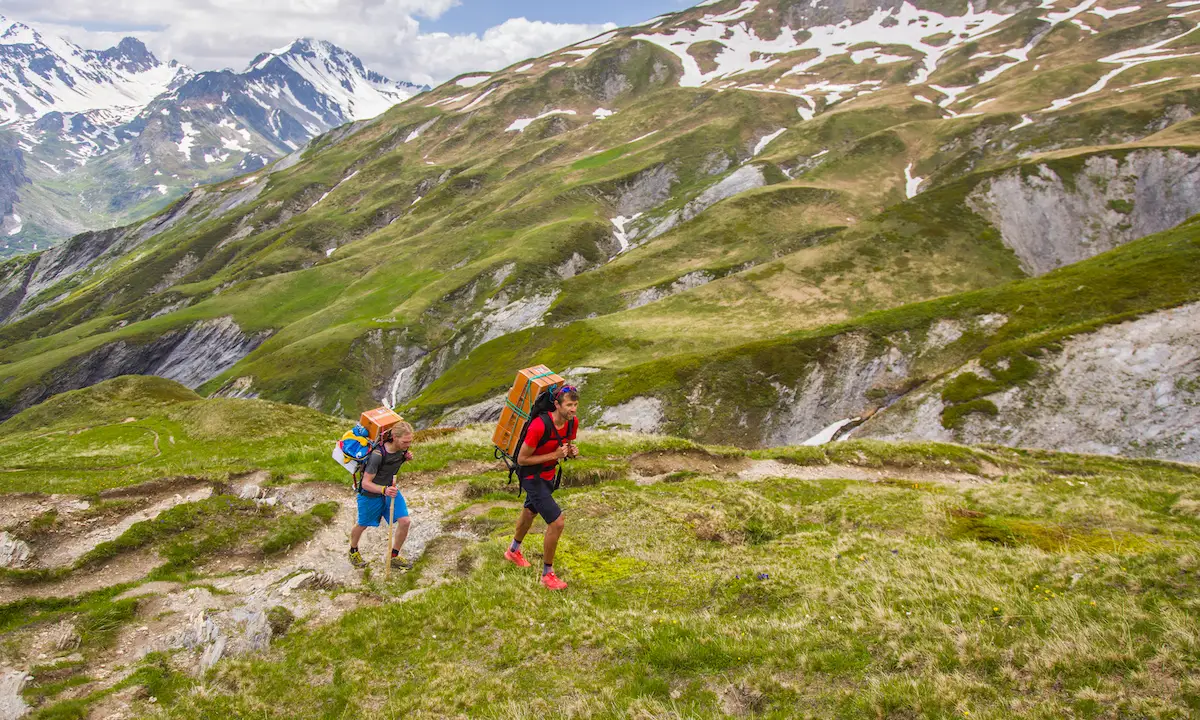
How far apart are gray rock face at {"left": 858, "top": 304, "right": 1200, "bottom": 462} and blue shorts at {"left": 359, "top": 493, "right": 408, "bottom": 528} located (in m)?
46.0

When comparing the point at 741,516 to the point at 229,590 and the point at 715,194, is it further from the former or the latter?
the point at 715,194

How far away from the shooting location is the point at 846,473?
30.3 m

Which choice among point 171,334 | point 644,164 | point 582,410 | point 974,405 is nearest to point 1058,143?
point 644,164

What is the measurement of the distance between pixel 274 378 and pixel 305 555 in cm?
11521

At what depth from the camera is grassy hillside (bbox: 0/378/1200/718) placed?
359 inches

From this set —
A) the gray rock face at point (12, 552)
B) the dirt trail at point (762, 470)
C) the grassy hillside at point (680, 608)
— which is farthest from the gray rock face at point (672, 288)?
the gray rock face at point (12, 552)

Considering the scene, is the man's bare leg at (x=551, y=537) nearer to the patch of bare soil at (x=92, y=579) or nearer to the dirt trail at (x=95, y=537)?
the patch of bare soil at (x=92, y=579)

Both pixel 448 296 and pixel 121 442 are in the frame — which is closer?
pixel 121 442

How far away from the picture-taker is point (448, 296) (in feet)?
447

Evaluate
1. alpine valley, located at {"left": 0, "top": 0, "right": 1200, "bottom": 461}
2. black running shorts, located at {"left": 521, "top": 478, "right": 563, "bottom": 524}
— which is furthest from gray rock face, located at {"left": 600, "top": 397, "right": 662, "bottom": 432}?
black running shorts, located at {"left": 521, "top": 478, "right": 563, "bottom": 524}

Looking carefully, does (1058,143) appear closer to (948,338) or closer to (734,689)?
(948,338)

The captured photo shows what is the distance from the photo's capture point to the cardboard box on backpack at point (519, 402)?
1447cm

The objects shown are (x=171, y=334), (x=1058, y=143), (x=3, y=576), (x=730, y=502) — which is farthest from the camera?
(x=171, y=334)

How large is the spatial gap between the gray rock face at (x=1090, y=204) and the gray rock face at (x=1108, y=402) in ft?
189
